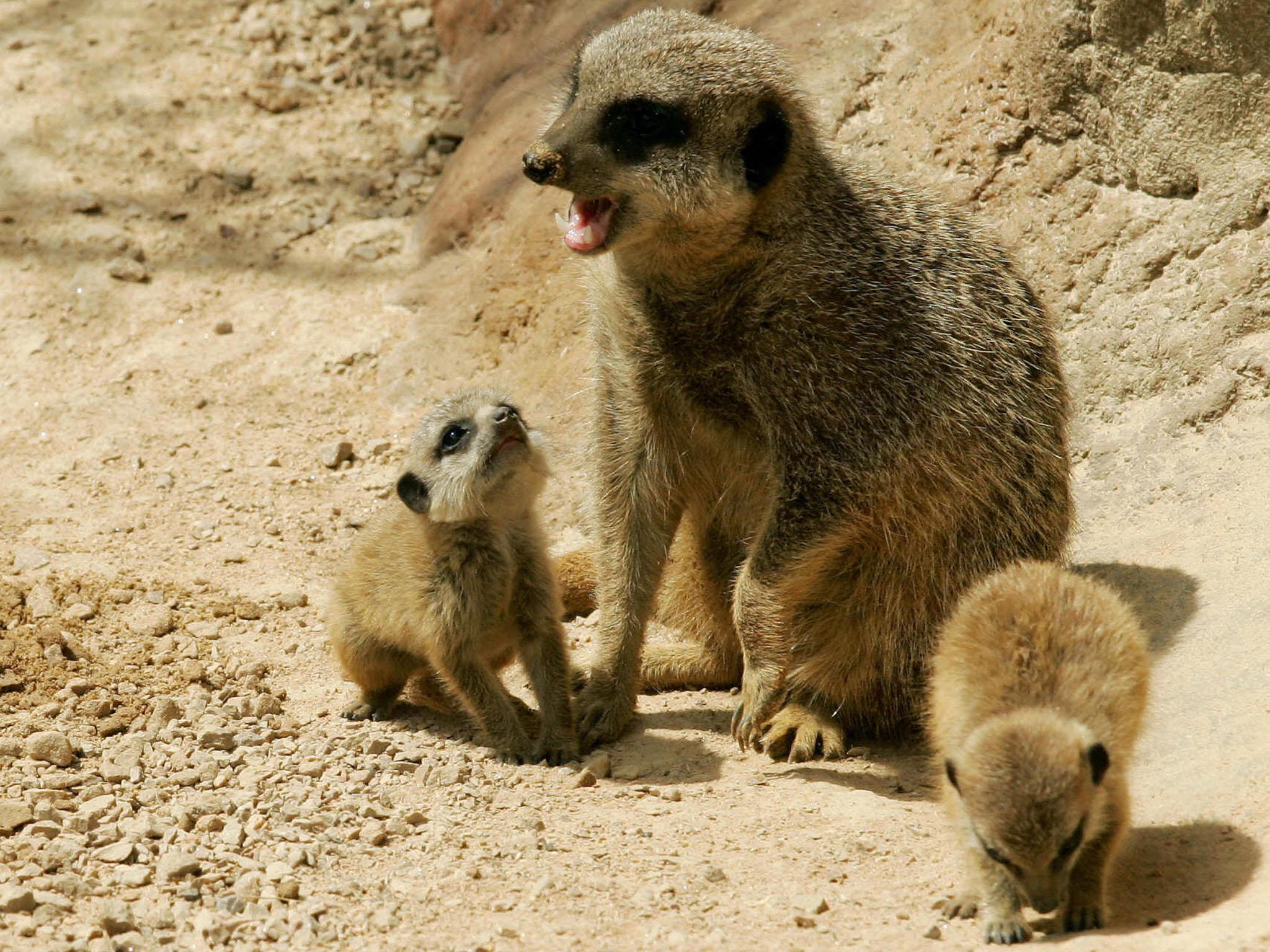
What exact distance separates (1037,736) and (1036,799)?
0.49 ft

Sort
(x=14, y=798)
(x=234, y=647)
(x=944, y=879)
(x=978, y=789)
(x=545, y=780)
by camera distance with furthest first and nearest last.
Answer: (x=234, y=647) → (x=545, y=780) → (x=14, y=798) → (x=944, y=879) → (x=978, y=789)

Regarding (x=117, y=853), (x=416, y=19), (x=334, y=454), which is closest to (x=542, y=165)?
(x=117, y=853)

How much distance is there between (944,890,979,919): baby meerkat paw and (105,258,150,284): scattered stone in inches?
215

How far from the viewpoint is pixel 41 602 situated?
4922 millimetres

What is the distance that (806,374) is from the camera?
4262mm

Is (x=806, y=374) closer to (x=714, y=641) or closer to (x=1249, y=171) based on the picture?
(x=714, y=641)

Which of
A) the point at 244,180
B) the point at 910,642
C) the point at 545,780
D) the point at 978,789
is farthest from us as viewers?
the point at 244,180

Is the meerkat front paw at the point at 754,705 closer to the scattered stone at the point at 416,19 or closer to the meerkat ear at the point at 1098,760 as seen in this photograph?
the meerkat ear at the point at 1098,760

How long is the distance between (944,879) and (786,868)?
0.38 m

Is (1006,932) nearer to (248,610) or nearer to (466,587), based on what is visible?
(466,587)

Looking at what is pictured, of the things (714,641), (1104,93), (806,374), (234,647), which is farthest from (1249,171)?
(234,647)

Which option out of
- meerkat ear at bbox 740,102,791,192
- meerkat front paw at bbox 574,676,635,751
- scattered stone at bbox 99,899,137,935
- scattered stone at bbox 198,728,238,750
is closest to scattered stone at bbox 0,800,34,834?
scattered stone at bbox 99,899,137,935

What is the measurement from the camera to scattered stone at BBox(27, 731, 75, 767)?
3.96 m

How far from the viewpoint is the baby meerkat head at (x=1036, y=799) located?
295 cm
